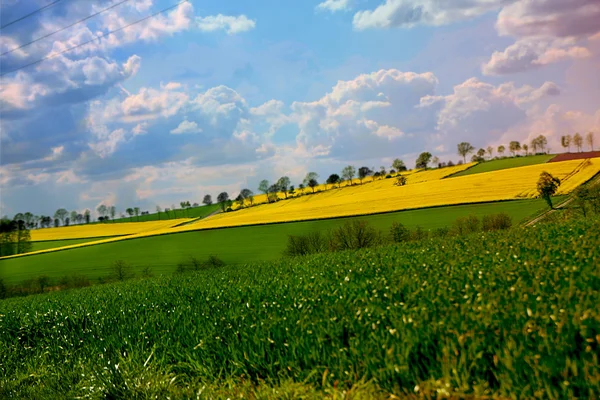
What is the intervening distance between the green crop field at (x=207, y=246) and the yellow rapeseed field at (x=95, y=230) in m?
28.6

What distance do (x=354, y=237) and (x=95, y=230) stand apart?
286 feet

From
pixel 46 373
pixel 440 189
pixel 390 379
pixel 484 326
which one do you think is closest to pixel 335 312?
pixel 390 379

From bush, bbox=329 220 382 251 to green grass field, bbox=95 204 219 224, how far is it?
245ft

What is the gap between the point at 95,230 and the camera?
11688cm

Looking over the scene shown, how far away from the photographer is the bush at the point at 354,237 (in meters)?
48.2

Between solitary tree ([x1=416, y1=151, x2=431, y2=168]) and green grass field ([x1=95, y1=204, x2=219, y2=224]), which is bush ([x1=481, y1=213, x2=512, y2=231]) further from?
green grass field ([x1=95, y1=204, x2=219, y2=224])

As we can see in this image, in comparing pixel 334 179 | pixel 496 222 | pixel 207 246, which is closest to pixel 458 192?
pixel 496 222

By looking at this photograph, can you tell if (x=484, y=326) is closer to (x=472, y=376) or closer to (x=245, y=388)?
(x=472, y=376)

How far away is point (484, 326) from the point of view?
4.73 m

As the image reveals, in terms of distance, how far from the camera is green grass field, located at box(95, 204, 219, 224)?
124863 millimetres

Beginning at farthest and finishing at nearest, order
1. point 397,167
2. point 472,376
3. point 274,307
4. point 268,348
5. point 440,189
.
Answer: point 397,167
point 440,189
point 274,307
point 268,348
point 472,376

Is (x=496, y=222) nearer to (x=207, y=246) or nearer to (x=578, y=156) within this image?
(x=207, y=246)

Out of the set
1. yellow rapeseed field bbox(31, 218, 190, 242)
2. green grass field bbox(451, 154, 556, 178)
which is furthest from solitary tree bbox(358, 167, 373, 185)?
yellow rapeseed field bbox(31, 218, 190, 242)

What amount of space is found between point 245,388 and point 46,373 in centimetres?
446
